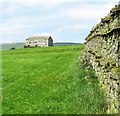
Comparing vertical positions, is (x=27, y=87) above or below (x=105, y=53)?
below

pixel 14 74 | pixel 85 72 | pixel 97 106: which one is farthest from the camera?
pixel 14 74

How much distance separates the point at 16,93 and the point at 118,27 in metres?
11.3

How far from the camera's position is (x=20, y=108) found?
66.2 ft

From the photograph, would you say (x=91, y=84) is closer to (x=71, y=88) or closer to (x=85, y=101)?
(x=71, y=88)

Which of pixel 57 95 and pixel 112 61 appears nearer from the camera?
pixel 112 61

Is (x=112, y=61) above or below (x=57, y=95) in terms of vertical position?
above

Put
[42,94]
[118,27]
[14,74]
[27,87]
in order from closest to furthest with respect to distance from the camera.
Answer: [118,27] → [42,94] → [27,87] → [14,74]

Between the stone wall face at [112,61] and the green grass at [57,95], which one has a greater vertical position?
the stone wall face at [112,61]

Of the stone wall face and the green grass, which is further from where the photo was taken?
the green grass

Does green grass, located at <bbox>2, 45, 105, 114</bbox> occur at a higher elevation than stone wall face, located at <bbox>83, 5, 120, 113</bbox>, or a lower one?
lower

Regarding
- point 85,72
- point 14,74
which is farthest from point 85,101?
point 14,74

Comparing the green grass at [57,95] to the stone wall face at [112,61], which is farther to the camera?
the green grass at [57,95]

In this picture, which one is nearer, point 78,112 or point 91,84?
point 78,112

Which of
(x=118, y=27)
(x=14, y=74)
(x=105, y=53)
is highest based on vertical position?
(x=118, y=27)
